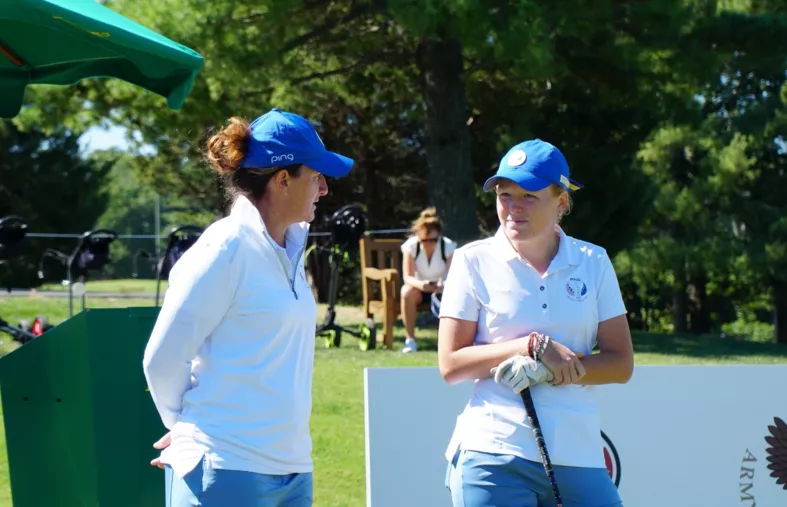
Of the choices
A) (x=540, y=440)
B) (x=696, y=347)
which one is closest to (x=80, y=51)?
(x=540, y=440)

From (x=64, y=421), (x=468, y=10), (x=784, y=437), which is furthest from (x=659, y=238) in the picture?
(x=64, y=421)

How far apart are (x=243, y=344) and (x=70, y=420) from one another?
6.61ft

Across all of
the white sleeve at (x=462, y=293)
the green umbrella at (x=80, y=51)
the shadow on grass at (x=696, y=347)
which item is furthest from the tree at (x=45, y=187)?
the white sleeve at (x=462, y=293)

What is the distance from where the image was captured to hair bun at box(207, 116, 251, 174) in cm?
267

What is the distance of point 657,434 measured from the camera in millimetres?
4852

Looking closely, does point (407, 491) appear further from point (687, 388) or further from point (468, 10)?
point (468, 10)

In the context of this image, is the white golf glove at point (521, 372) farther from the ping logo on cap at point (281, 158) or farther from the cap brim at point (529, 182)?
the ping logo on cap at point (281, 158)

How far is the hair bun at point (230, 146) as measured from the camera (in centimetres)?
267

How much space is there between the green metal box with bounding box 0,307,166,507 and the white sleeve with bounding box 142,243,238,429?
5.91ft

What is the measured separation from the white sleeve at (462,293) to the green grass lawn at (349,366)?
9.93ft

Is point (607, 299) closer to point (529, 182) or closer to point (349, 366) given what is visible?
point (529, 182)

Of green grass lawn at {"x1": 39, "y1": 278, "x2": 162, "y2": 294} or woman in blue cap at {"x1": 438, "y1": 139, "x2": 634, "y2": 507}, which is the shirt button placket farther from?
green grass lawn at {"x1": 39, "y1": 278, "x2": 162, "y2": 294}

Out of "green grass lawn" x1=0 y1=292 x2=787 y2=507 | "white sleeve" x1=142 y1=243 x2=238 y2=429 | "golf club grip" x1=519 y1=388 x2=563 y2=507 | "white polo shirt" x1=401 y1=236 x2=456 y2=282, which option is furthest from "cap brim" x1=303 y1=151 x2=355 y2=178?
"white polo shirt" x1=401 y1=236 x2=456 y2=282

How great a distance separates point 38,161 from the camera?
114ft
